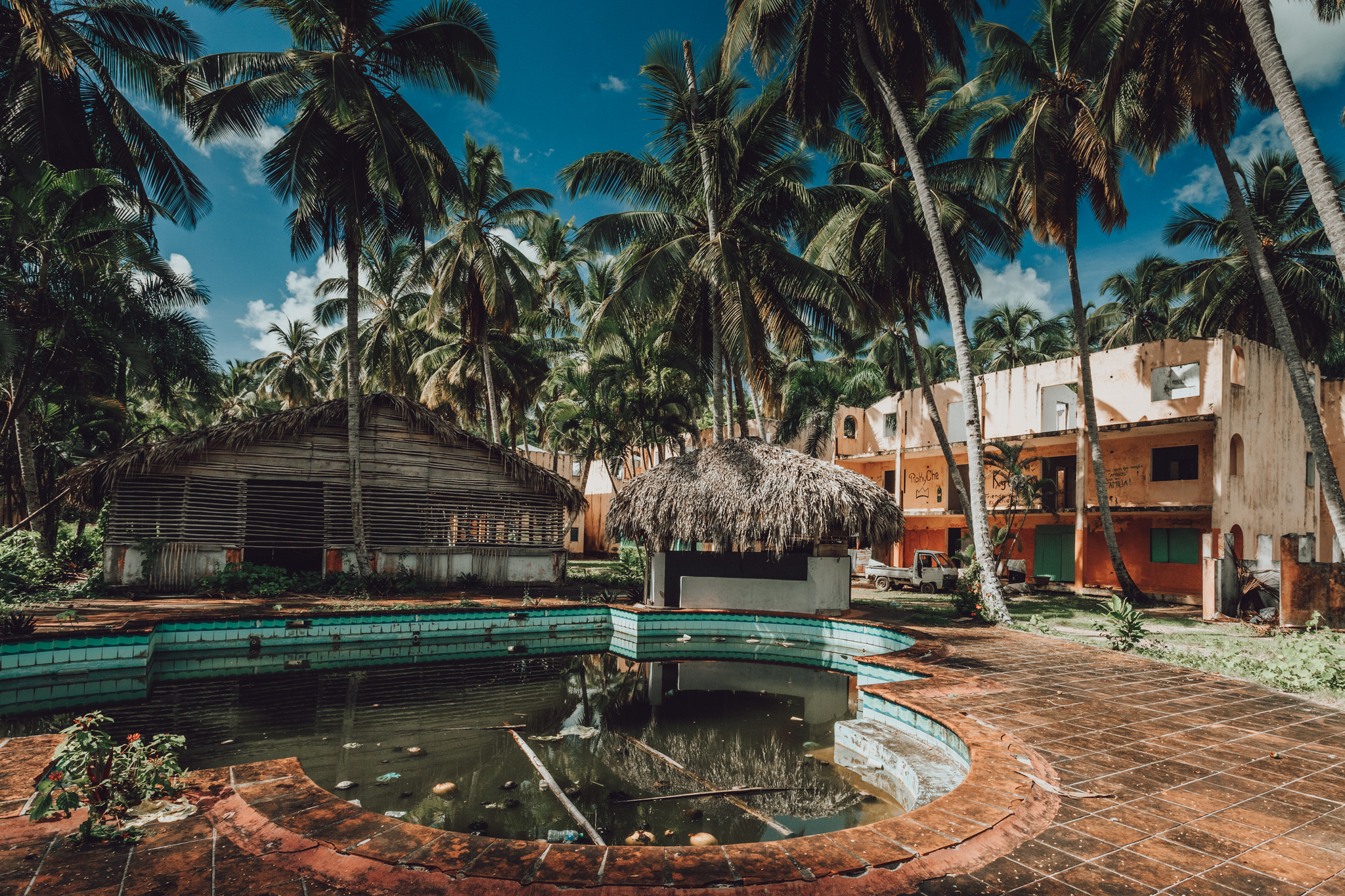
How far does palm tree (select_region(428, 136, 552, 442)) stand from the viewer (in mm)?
17484

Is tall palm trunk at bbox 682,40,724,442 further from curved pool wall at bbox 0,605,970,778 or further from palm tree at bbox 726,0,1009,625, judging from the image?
curved pool wall at bbox 0,605,970,778

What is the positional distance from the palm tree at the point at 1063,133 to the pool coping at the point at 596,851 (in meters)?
12.9

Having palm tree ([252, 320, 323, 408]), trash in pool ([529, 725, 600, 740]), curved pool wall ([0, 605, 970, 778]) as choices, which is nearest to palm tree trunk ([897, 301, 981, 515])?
curved pool wall ([0, 605, 970, 778])

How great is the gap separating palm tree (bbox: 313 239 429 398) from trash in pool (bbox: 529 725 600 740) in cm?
1808

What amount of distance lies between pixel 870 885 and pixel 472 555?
48.7 ft

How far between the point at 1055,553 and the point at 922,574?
19.7 feet

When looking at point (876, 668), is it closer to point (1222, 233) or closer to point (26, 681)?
point (26, 681)

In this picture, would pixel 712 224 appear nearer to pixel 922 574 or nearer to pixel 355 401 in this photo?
pixel 355 401

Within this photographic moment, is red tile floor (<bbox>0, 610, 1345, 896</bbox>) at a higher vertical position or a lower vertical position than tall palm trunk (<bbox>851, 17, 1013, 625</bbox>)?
lower

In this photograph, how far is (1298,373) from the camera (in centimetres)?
1031

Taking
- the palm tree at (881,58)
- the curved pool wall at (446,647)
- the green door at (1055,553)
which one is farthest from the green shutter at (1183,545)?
the curved pool wall at (446,647)

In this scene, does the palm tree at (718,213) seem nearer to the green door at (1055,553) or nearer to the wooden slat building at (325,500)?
the wooden slat building at (325,500)

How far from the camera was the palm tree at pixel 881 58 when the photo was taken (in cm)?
1184

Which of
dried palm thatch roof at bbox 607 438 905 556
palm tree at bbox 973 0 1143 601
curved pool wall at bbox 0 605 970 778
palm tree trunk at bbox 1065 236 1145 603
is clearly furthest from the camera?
palm tree trunk at bbox 1065 236 1145 603
